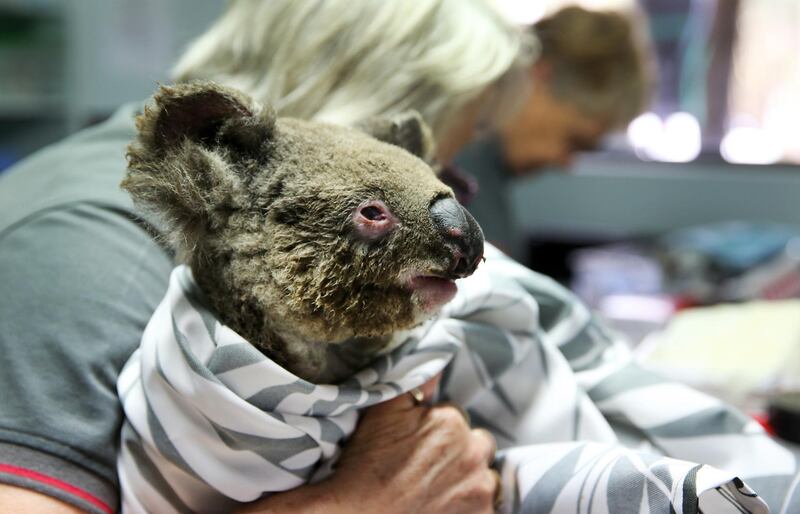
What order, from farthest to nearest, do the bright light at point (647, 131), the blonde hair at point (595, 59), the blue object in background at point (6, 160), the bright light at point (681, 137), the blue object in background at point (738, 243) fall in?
1. the bright light at point (647, 131)
2. the bright light at point (681, 137)
3. the blue object in background at point (6, 160)
4. the blue object in background at point (738, 243)
5. the blonde hair at point (595, 59)

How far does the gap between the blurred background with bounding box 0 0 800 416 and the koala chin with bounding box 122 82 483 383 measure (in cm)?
203

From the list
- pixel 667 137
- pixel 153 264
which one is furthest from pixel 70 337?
pixel 667 137

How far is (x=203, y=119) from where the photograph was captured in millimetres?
636

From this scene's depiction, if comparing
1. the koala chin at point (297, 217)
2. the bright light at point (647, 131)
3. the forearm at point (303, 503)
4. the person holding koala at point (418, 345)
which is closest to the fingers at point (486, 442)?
the person holding koala at point (418, 345)

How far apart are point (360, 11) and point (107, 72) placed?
8.26 feet

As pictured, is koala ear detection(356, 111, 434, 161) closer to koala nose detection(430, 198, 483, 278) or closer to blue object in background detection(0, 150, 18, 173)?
koala nose detection(430, 198, 483, 278)

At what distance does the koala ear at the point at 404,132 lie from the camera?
2.53ft

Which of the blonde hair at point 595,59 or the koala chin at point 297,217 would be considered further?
the blonde hair at point 595,59

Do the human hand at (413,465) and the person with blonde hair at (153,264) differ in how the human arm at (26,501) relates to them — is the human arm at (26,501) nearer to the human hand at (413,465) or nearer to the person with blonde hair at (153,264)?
the person with blonde hair at (153,264)

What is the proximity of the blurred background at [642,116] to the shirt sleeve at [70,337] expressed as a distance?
1953 millimetres

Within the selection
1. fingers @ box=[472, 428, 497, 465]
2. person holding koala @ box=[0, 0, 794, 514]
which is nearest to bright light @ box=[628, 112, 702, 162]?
person holding koala @ box=[0, 0, 794, 514]

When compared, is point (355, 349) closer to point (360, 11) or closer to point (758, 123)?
point (360, 11)

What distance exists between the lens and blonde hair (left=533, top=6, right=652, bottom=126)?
2.21 m

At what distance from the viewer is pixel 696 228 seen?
3.05 metres
